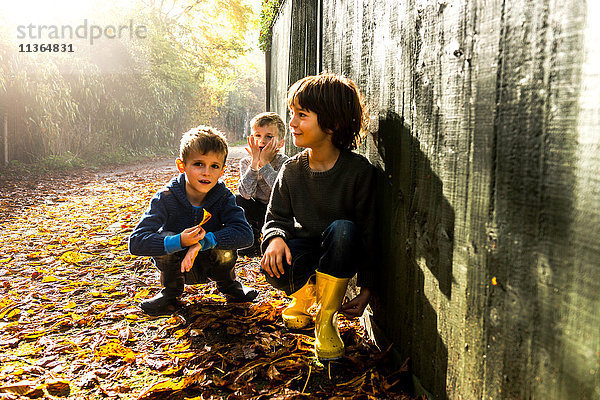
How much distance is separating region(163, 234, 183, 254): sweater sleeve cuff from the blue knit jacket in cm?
3

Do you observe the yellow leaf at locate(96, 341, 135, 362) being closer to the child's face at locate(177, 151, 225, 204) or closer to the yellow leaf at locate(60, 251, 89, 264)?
the child's face at locate(177, 151, 225, 204)

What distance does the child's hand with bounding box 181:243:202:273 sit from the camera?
274cm

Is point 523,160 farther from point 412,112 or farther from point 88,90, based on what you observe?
point 88,90

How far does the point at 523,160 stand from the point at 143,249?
7.22 ft

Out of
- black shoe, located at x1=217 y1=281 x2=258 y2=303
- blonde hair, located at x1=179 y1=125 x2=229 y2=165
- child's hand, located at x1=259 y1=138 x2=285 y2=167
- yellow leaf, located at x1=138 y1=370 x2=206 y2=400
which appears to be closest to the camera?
yellow leaf, located at x1=138 y1=370 x2=206 y2=400

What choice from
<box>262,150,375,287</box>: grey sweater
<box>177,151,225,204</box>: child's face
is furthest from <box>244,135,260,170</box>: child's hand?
<box>262,150,375,287</box>: grey sweater

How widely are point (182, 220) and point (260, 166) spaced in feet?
3.86

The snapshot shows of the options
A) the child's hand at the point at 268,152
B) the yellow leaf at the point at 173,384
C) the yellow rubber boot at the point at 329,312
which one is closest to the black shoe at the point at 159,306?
the yellow leaf at the point at 173,384

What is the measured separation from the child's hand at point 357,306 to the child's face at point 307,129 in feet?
2.70

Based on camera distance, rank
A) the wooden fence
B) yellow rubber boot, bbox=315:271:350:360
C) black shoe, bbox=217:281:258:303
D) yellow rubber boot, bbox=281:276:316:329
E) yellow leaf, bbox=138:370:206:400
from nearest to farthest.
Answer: the wooden fence, yellow leaf, bbox=138:370:206:400, yellow rubber boot, bbox=315:271:350:360, yellow rubber boot, bbox=281:276:316:329, black shoe, bbox=217:281:258:303

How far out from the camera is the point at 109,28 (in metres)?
15.6

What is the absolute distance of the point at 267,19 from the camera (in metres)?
8.88

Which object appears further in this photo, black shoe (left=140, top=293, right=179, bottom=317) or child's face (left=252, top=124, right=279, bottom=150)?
child's face (left=252, top=124, right=279, bottom=150)

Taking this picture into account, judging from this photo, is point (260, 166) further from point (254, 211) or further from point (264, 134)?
point (254, 211)
